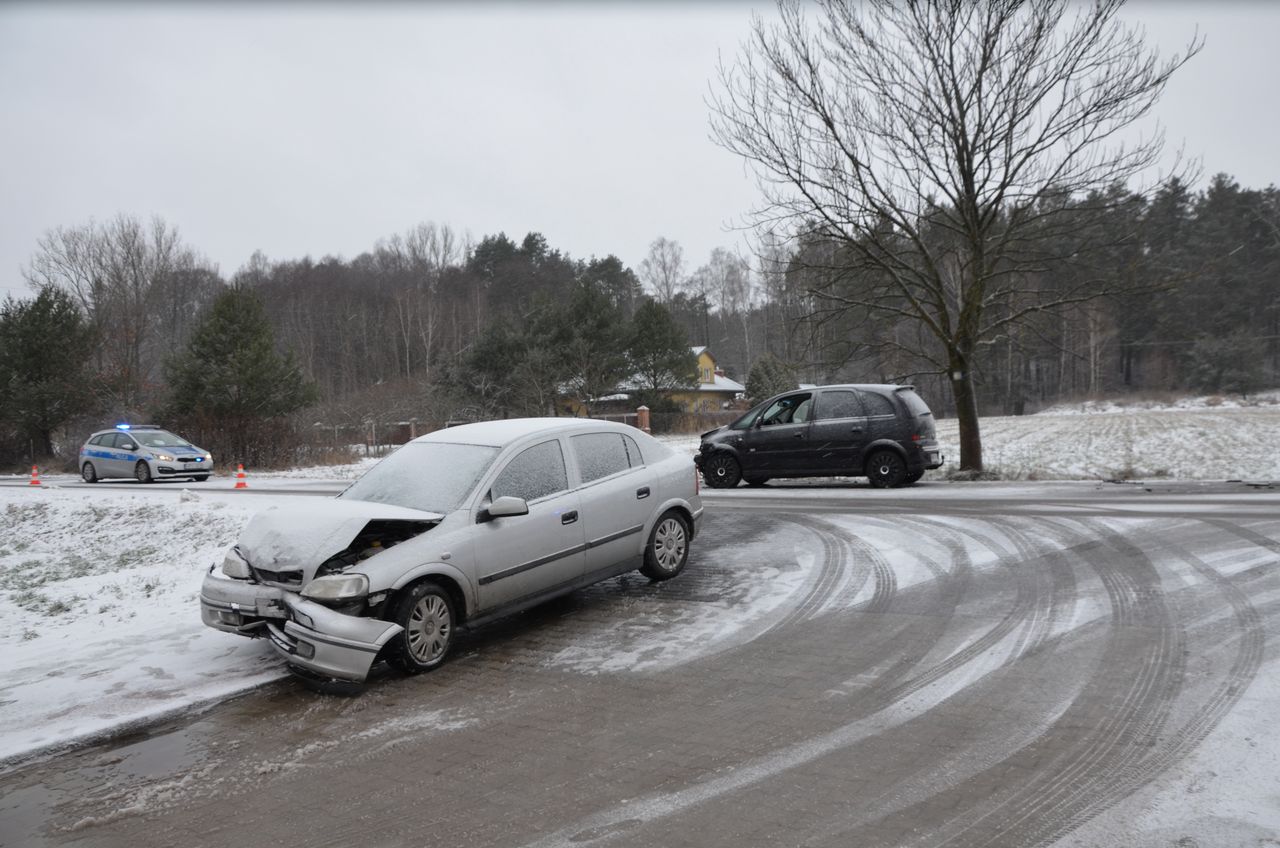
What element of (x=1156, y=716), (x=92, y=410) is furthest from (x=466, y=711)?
(x=92, y=410)

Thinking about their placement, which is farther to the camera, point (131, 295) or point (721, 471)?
point (131, 295)

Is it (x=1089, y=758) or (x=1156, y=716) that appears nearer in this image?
(x=1089, y=758)

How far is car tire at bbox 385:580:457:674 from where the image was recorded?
549cm

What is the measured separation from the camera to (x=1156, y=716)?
4.35m

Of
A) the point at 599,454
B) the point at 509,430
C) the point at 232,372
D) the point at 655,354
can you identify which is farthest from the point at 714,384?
the point at 509,430

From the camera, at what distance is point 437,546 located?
225 inches

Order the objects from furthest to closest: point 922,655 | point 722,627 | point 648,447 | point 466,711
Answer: point 648,447, point 722,627, point 922,655, point 466,711

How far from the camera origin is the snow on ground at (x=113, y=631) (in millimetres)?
5281

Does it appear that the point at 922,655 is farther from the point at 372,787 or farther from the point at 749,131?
the point at 749,131

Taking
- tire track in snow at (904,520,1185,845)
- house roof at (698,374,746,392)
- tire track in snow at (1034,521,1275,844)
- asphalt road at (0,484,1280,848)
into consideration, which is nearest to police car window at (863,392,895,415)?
asphalt road at (0,484,1280,848)

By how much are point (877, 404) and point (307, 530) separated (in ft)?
35.9

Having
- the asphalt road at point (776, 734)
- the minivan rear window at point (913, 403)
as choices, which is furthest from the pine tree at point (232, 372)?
the asphalt road at point (776, 734)

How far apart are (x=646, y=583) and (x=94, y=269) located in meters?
58.7

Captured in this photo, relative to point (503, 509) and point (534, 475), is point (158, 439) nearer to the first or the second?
point (534, 475)
